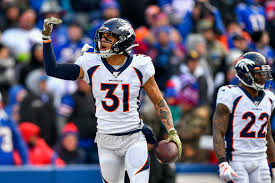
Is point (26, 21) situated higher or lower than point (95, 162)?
higher

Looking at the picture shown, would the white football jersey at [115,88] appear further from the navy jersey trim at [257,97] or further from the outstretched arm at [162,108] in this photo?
the navy jersey trim at [257,97]

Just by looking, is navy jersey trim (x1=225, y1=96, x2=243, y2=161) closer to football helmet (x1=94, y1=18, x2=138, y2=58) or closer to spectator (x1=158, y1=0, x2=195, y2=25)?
football helmet (x1=94, y1=18, x2=138, y2=58)

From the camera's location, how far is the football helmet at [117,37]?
661 cm

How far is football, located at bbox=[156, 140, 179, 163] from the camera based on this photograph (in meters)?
6.55

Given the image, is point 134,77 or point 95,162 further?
point 95,162

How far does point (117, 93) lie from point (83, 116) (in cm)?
403

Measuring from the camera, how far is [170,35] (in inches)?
505

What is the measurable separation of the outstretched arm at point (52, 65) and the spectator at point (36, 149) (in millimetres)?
3442

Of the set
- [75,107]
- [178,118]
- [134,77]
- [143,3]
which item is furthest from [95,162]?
[143,3]

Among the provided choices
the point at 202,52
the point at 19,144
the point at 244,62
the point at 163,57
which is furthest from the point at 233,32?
the point at 244,62

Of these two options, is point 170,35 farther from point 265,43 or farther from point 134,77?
point 134,77

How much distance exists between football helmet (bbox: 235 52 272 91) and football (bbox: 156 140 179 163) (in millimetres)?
1236

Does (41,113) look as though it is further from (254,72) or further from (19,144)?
(254,72)

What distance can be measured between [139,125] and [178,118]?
14.3 ft
